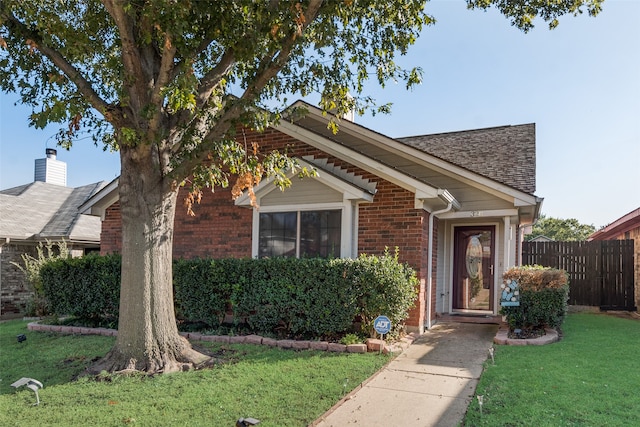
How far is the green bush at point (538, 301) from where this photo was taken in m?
7.81

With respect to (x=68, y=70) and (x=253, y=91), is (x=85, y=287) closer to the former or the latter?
(x=68, y=70)

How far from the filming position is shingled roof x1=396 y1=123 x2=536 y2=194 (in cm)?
1030

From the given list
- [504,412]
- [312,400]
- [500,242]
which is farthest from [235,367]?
[500,242]

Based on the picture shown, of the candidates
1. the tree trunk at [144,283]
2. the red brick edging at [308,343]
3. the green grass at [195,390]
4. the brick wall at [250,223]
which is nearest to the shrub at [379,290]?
the red brick edging at [308,343]

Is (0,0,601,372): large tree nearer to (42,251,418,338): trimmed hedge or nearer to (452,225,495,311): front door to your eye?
(42,251,418,338): trimmed hedge

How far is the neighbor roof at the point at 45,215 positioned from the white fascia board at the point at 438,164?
Answer: 34.2 feet

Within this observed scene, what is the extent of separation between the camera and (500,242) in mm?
10602

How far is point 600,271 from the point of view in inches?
500

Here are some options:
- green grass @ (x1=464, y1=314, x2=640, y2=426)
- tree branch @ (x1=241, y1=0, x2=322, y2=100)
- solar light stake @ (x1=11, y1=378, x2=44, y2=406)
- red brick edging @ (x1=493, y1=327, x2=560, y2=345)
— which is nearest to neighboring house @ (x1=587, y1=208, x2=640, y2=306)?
green grass @ (x1=464, y1=314, x2=640, y2=426)

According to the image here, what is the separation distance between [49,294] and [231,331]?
4787 millimetres

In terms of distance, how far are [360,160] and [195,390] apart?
527 cm

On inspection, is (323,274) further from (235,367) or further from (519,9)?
(519,9)

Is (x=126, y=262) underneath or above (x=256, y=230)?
underneath

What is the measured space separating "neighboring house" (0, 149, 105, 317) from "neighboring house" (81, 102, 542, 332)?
4651 mm
